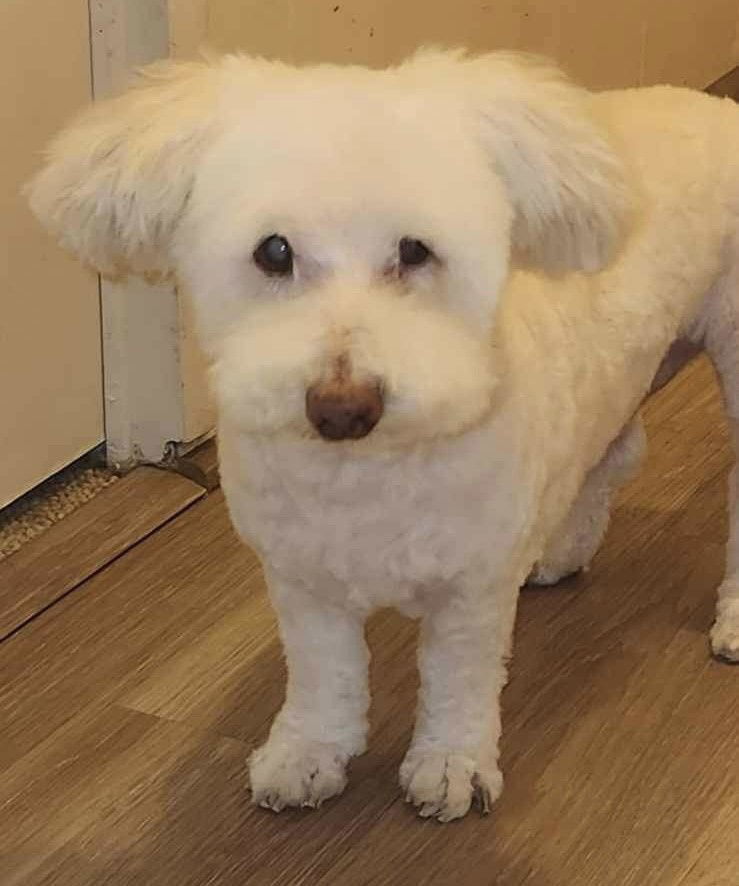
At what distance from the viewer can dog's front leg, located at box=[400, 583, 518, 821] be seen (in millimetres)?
1562

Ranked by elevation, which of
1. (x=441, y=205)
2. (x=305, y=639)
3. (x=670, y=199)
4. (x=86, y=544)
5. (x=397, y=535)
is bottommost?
(x=86, y=544)

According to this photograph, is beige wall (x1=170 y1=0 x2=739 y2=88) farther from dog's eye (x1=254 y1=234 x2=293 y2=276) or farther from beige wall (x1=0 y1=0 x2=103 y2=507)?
dog's eye (x1=254 y1=234 x2=293 y2=276)

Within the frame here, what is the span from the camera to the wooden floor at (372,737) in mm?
1594

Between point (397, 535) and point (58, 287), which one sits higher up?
point (397, 535)

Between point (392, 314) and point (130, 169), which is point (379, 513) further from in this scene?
point (130, 169)

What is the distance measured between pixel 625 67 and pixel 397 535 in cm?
193

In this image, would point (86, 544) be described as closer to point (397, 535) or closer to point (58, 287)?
point (58, 287)

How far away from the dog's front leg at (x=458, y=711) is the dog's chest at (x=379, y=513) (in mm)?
78

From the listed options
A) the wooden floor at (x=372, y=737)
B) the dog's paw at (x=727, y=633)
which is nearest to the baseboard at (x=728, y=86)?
the wooden floor at (x=372, y=737)

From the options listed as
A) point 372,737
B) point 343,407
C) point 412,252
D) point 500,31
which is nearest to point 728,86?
point 500,31

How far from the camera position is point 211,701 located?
6.01 feet

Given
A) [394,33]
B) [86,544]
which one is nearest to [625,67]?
[394,33]

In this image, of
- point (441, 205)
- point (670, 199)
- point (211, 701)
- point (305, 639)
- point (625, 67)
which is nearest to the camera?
point (441, 205)

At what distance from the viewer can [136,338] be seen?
2252 millimetres
